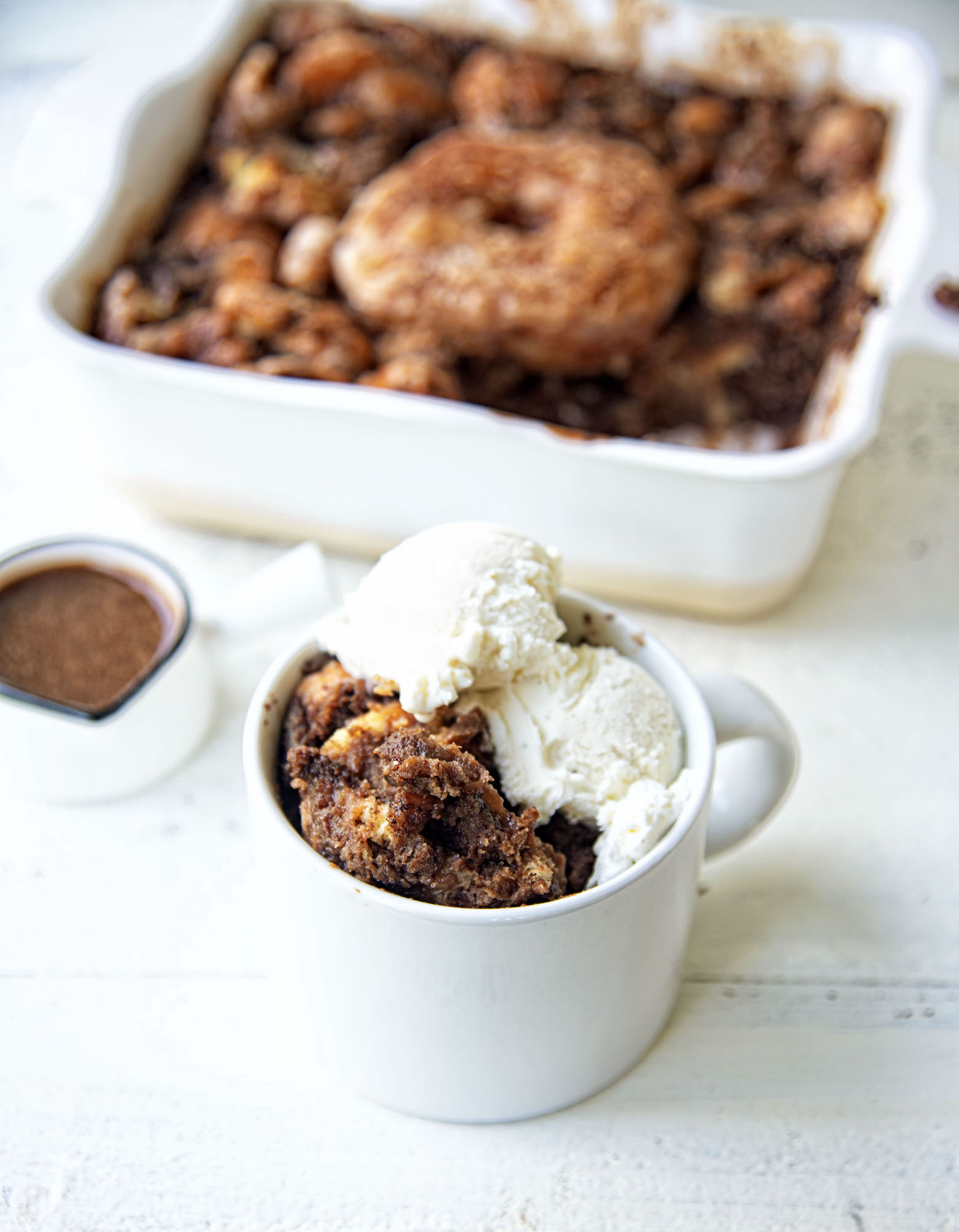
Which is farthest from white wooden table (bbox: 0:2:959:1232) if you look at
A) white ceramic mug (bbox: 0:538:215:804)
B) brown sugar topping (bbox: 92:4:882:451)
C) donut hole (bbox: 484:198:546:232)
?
donut hole (bbox: 484:198:546:232)

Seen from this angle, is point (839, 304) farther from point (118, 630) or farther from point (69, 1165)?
point (69, 1165)

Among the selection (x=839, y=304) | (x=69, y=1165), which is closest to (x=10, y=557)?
(x=69, y=1165)

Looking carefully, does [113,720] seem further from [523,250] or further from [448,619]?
[523,250]

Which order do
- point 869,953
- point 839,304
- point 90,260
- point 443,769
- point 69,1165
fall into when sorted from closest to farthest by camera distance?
point 443,769
point 69,1165
point 869,953
point 90,260
point 839,304

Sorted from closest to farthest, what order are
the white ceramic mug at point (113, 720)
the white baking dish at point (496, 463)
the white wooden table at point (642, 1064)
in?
the white wooden table at point (642, 1064)
the white ceramic mug at point (113, 720)
the white baking dish at point (496, 463)

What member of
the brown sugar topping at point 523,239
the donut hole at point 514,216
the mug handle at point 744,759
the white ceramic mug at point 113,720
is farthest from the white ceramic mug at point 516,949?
the donut hole at point 514,216

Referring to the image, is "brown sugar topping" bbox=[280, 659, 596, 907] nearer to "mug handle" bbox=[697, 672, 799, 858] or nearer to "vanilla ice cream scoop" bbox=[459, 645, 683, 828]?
"vanilla ice cream scoop" bbox=[459, 645, 683, 828]

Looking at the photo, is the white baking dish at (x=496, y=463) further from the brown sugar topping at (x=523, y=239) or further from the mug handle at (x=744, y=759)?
the mug handle at (x=744, y=759)
